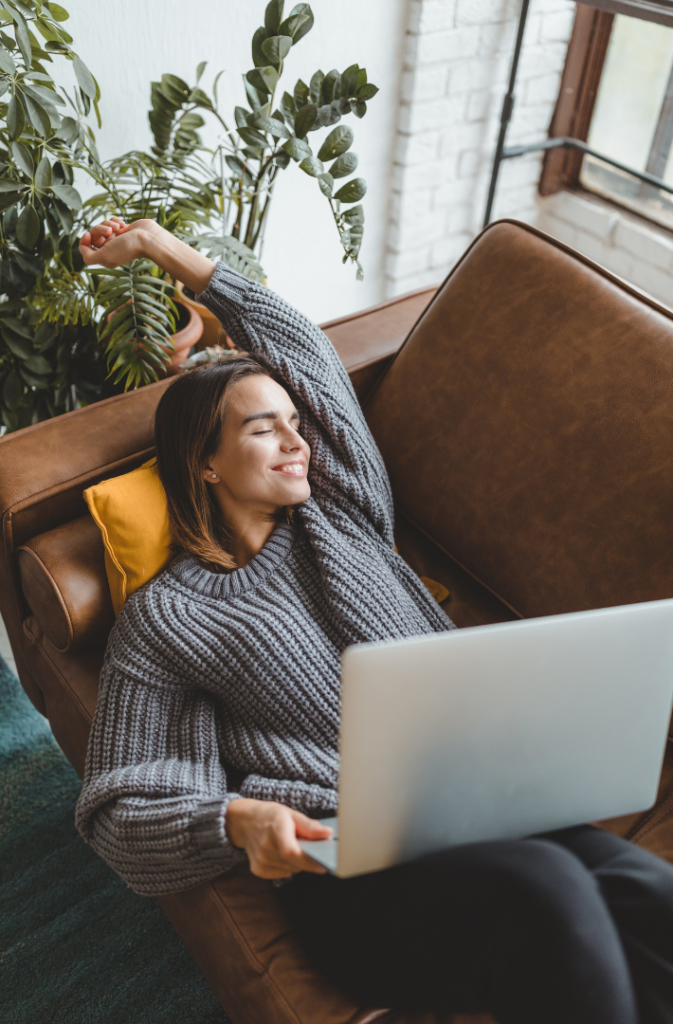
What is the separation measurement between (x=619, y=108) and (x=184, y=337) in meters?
1.77

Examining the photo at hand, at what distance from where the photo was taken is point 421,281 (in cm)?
281

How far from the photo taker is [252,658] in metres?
1.14

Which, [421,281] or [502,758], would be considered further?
[421,281]

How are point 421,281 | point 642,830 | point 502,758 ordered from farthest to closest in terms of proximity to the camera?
point 421,281 < point 642,830 < point 502,758

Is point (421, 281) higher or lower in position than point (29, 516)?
lower

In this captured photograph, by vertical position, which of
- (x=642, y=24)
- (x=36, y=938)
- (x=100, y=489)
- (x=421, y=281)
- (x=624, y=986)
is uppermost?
(x=642, y=24)

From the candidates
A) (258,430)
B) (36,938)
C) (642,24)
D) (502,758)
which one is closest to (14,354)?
(258,430)

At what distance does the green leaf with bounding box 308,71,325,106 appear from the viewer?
1.61 metres

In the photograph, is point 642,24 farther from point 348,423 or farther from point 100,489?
point 100,489

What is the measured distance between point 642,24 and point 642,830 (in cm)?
237

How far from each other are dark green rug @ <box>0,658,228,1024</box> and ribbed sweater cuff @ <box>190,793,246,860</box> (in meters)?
0.51

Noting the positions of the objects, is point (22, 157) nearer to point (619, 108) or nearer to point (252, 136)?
point (252, 136)

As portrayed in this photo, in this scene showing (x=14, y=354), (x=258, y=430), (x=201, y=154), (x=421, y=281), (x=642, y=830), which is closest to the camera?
(x=642, y=830)

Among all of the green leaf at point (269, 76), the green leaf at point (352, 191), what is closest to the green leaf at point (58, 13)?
the green leaf at point (269, 76)
